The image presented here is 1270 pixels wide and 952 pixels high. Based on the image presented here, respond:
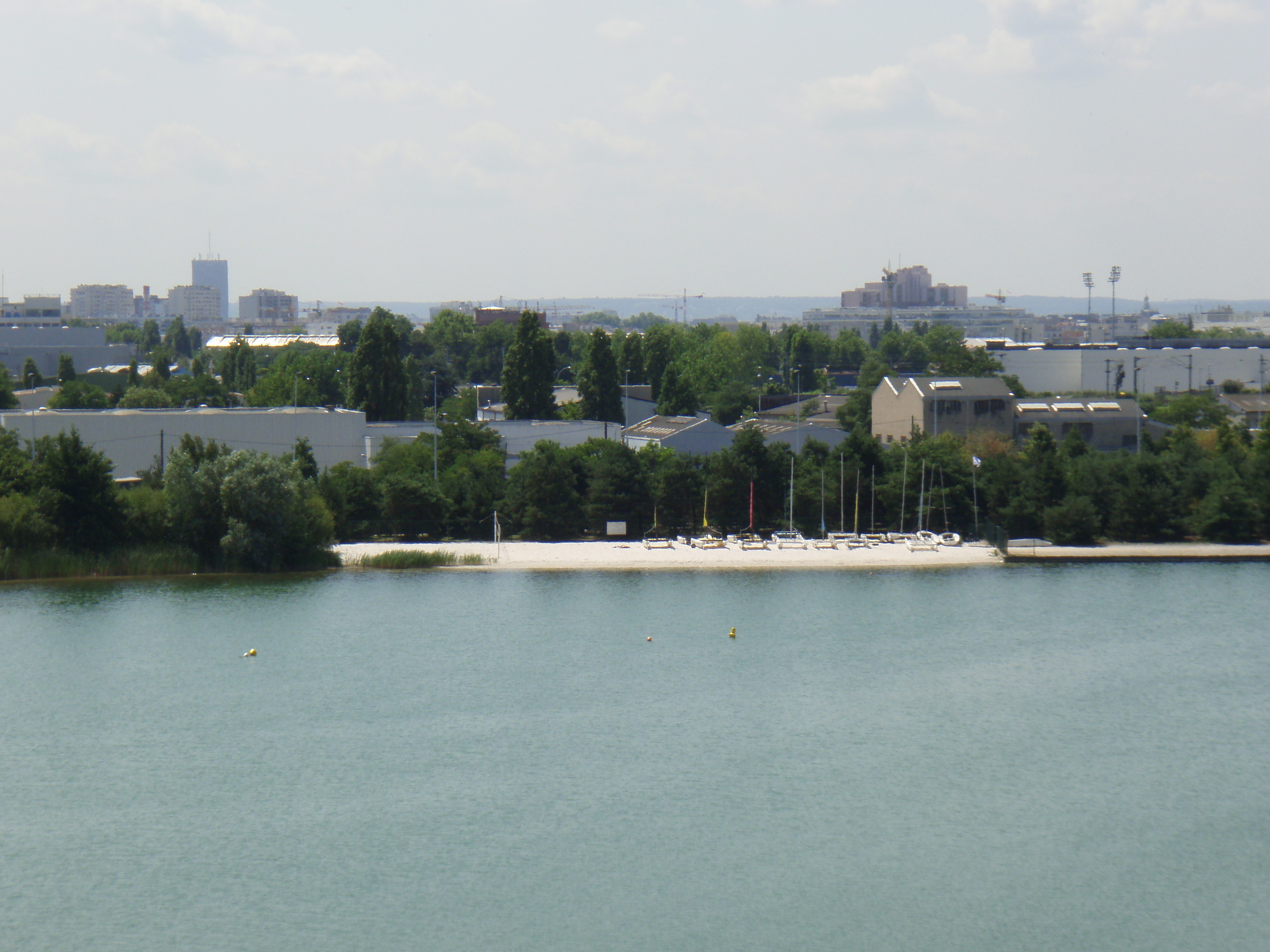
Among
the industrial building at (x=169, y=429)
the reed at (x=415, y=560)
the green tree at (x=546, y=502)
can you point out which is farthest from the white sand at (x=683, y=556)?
the industrial building at (x=169, y=429)

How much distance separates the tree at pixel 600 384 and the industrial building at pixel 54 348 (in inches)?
2032

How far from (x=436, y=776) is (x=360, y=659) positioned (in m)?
6.21

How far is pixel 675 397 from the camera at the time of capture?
58.1m

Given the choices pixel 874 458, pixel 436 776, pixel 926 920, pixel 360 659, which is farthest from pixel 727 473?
pixel 926 920

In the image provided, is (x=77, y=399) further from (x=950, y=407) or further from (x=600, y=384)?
(x=950, y=407)

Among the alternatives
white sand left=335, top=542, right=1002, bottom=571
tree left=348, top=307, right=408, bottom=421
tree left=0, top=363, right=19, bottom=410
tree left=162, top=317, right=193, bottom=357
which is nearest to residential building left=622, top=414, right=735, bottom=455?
tree left=348, top=307, right=408, bottom=421

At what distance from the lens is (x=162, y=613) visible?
85.2ft

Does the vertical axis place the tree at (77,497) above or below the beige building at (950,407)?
below

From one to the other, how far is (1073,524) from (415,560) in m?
16.2

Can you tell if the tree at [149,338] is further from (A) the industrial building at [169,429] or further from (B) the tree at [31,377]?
(A) the industrial building at [169,429]

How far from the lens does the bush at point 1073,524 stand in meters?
32.4

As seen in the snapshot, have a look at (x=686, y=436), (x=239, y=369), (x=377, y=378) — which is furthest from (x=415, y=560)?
(x=239, y=369)

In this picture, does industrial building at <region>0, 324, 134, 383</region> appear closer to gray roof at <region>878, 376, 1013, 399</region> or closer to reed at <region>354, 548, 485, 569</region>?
gray roof at <region>878, 376, 1013, 399</region>

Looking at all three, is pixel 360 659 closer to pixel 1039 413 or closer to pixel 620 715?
pixel 620 715
